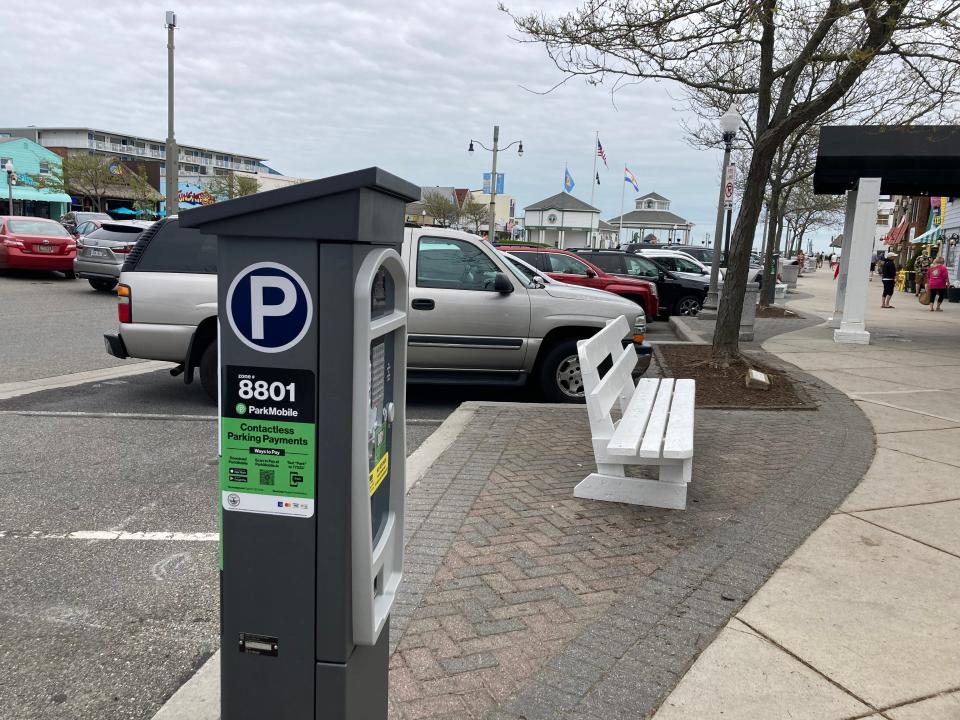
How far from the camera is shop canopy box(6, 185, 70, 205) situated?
56450mm

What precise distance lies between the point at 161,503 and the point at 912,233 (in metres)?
55.7

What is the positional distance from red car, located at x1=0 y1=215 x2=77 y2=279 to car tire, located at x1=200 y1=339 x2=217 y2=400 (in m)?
16.2

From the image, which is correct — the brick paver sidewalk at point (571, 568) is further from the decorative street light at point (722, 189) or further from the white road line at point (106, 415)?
the decorative street light at point (722, 189)

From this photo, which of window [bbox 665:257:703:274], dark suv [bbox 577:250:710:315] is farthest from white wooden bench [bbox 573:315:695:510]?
window [bbox 665:257:703:274]

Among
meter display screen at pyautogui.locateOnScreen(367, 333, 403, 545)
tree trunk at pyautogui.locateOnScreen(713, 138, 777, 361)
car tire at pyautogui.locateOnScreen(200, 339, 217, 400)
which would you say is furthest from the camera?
tree trunk at pyautogui.locateOnScreen(713, 138, 777, 361)

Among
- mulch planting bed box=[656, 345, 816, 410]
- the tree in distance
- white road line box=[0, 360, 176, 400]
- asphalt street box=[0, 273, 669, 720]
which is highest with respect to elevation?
the tree in distance

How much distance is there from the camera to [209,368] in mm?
7668

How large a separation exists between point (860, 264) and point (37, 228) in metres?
20.8

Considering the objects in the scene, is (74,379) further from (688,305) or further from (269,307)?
(688,305)

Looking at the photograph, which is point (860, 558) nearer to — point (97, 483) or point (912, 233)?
point (97, 483)

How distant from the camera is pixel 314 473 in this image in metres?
2.06

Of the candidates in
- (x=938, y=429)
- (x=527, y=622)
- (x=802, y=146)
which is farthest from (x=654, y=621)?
(x=802, y=146)

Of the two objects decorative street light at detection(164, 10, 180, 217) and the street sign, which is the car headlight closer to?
the street sign

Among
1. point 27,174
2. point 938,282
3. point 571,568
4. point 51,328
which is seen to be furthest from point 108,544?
point 27,174
